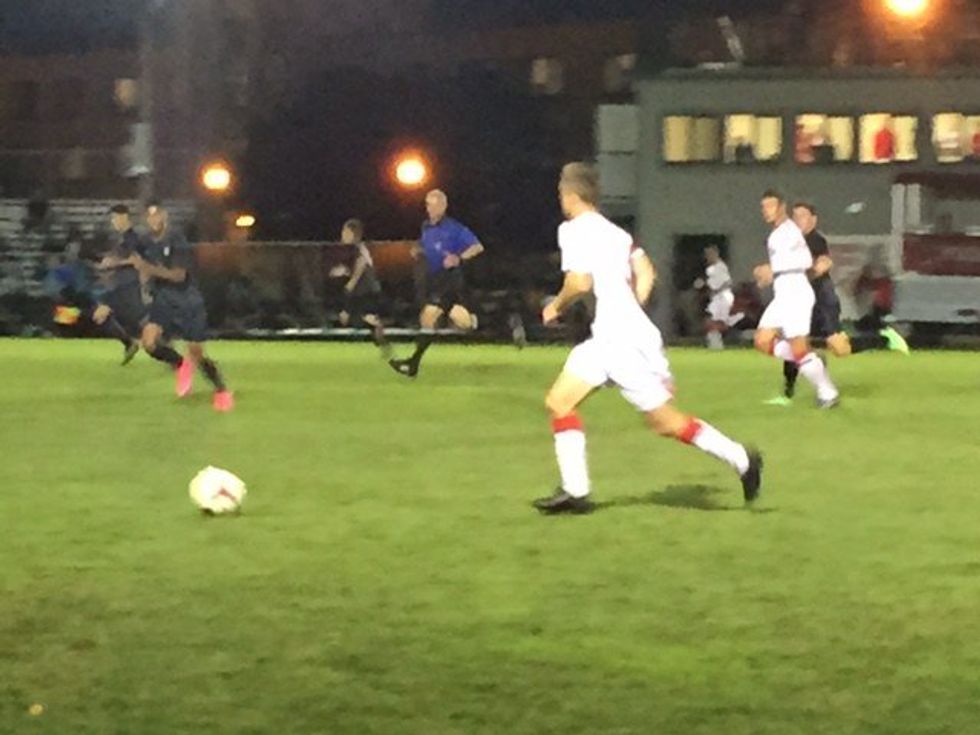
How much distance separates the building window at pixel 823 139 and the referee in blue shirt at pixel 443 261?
2992 centimetres

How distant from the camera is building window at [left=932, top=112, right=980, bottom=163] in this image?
50219 millimetres

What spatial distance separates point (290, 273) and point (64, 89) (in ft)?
172

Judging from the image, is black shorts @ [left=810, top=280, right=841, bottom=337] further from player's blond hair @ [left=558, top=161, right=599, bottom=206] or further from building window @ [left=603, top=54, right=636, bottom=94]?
building window @ [left=603, top=54, right=636, bottom=94]

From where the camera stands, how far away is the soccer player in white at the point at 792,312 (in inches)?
736

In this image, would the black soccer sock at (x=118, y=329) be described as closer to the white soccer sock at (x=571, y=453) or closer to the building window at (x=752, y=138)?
the white soccer sock at (x=571, y=453)

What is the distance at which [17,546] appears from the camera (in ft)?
31.8

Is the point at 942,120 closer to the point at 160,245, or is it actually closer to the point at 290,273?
the point at 290,273

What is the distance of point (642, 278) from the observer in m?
10.8

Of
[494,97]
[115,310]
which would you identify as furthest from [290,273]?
[494,97]

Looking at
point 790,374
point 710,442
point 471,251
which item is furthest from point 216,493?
point 471,251

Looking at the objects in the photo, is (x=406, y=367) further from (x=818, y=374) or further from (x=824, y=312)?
(x=818, y=374)

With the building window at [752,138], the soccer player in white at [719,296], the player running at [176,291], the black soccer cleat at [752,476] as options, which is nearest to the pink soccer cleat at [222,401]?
the player running at [176,291]

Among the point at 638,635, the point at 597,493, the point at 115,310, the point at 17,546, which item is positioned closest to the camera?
the point at 638,635

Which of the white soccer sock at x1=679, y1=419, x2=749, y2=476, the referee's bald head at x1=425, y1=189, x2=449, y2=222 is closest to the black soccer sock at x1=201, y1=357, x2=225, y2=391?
the referee's bald head at x1=425, y1=189, x2=449, y2=222
